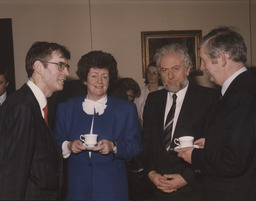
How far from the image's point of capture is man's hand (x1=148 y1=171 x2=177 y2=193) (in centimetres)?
231

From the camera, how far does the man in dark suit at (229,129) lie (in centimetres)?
166

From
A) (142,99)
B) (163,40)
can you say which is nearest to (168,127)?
(142,99)

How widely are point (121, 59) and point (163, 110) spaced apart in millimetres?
3543

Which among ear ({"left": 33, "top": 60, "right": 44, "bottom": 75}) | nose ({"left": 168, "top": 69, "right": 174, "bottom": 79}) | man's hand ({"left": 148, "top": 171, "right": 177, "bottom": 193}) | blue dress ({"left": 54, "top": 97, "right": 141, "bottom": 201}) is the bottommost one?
man's hand ({"left": 148, "top": 171, "right": 177, "bottom": 193})

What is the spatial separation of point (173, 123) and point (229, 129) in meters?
0.74

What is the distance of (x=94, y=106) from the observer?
97.0 inches

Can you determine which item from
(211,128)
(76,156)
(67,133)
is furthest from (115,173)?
(211,128)

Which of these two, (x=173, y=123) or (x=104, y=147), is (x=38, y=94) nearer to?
(x=104, y=147)

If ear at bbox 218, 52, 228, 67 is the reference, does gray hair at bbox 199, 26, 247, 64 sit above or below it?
above

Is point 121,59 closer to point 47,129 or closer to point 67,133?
point 67,133

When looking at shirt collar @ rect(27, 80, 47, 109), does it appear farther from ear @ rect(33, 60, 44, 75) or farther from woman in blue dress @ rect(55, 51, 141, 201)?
woman in blue dress @ rect(55, 51, 141, 201)

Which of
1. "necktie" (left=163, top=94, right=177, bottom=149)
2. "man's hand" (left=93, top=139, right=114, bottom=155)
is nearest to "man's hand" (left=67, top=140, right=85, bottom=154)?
"man's hand" (left=93, top=139, right=114, bottom=155)

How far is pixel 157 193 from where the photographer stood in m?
2.45

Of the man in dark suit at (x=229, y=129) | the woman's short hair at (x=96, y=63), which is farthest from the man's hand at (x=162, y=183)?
the woman's short hair at (x=96, y=63)
